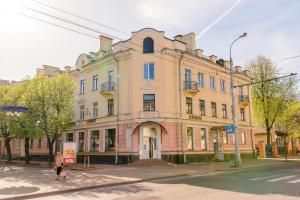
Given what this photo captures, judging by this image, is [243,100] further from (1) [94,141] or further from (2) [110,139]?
(1) [94,141]

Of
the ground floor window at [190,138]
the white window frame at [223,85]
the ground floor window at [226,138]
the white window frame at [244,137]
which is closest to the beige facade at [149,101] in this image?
the ground floor window at [190,138]

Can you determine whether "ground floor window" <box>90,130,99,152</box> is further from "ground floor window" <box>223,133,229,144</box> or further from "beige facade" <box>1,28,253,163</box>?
"ground floor window" <box>223,133,229,144</box>

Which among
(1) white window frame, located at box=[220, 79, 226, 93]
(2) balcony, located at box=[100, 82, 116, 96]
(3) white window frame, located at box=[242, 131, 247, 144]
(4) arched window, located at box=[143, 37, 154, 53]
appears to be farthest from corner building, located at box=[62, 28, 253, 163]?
(3) white window frame, located at box=[242, 131, 247, 144]

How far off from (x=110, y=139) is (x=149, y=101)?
5995mm

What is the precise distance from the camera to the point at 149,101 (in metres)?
27.7

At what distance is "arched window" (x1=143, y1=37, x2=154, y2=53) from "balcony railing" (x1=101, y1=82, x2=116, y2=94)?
16.4ft

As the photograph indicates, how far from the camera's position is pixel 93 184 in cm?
1380

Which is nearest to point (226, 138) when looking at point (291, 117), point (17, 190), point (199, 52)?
point (199, 52)

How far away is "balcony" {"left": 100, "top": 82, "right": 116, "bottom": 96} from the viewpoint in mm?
29208

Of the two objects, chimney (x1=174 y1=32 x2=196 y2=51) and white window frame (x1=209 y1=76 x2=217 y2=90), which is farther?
white window frame (x1=209 y1=76 x2=217 y2=90)

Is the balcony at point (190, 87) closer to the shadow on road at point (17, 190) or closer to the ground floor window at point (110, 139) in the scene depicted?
the ground floor window at point (110, 139)

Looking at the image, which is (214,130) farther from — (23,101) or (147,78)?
(23,101)

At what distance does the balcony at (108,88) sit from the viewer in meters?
29.2

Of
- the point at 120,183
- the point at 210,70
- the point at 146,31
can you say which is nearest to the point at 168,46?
the point at 146,31
